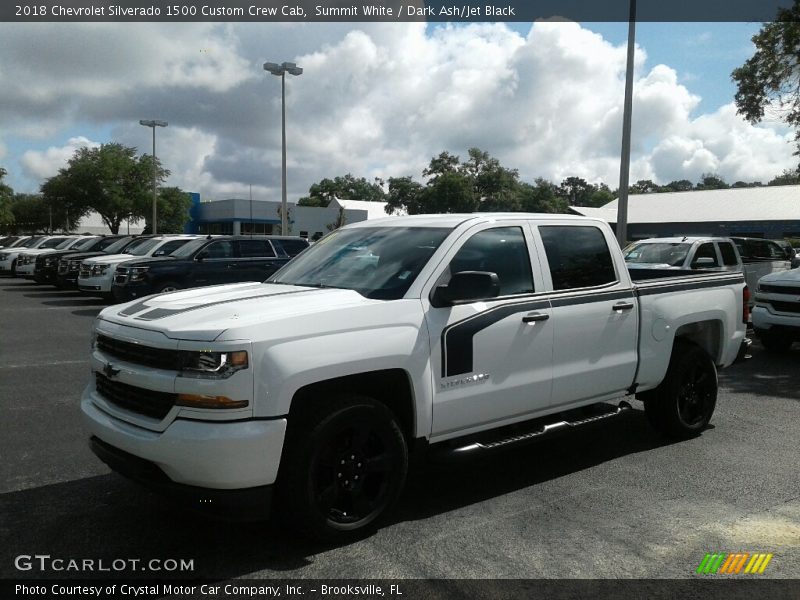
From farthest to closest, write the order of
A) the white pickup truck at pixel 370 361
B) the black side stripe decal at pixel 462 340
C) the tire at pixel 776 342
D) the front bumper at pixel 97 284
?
the front bumper at pixel 97 284 < the tire at pixel 776 342 < the black side stripe decal at pixel 462 340 < the white pickup truck at pixel 370 361

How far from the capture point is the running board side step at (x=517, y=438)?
14.5 feet

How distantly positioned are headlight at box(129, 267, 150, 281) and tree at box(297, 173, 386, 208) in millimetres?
118263

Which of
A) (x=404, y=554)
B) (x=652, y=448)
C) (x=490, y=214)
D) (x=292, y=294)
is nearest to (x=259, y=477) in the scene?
(x=404, y=554)

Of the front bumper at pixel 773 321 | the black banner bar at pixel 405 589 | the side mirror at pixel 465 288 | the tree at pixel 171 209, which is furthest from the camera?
the tree at pixel 171 209

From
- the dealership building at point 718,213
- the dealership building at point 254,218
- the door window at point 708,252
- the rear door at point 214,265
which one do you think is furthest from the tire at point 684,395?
the dealership building at point 254,218

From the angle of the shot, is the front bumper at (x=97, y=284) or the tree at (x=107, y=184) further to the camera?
the tree at (x=107, y=184)

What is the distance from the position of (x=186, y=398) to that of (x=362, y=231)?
2.19 meters

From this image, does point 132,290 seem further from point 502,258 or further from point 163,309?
point 502,258

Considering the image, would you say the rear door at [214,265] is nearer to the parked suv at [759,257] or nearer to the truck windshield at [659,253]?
the truck windshield at [659,253]

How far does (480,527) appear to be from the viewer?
14.1ft

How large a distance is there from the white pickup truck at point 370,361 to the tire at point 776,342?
6.33m

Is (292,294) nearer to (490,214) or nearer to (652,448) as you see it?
(490,214)

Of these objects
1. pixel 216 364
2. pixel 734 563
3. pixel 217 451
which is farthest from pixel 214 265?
pixel 734 563

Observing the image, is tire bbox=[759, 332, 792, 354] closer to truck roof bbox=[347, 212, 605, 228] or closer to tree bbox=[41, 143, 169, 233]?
truck roof bbox=[347, 212, 605, 228]
